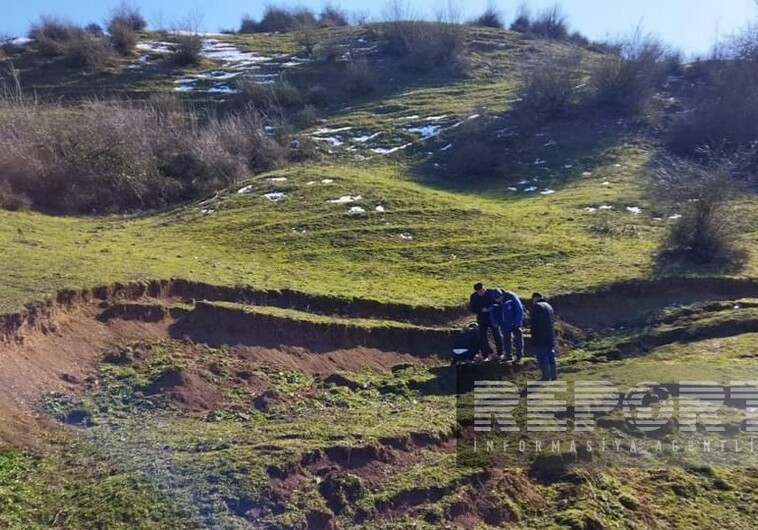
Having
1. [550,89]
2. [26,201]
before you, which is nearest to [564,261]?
[26,201]

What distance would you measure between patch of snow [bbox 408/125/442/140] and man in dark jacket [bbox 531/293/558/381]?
77.8 ft

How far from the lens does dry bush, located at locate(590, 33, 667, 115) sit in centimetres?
4025

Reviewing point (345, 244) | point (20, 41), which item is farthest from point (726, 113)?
point (20, 41)

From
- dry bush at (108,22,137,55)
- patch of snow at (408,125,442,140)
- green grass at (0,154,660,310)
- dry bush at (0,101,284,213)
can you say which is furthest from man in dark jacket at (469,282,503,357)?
dry bush at (108,22,137,55)

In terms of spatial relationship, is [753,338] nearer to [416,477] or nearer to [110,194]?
[416,477]

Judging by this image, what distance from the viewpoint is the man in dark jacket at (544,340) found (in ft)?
42.3

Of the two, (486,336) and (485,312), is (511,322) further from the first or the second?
(486,336)

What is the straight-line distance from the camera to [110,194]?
85.3ft

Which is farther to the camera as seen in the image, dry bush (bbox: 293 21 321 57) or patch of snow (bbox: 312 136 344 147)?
dry bush (bbox: 293 21 321 57)

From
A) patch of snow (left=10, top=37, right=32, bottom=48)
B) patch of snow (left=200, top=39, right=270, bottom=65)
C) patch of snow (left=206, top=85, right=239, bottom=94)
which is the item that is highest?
patch of snow (left=10, top=37, right=32, bottom=48)

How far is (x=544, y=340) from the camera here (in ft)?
42.3

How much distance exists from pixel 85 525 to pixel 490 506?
4039mm

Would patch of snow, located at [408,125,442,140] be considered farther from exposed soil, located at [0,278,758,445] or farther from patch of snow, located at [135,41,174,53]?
patch of snow, located at [135,41,174,53]

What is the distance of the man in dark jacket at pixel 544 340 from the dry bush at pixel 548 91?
26.1 m
